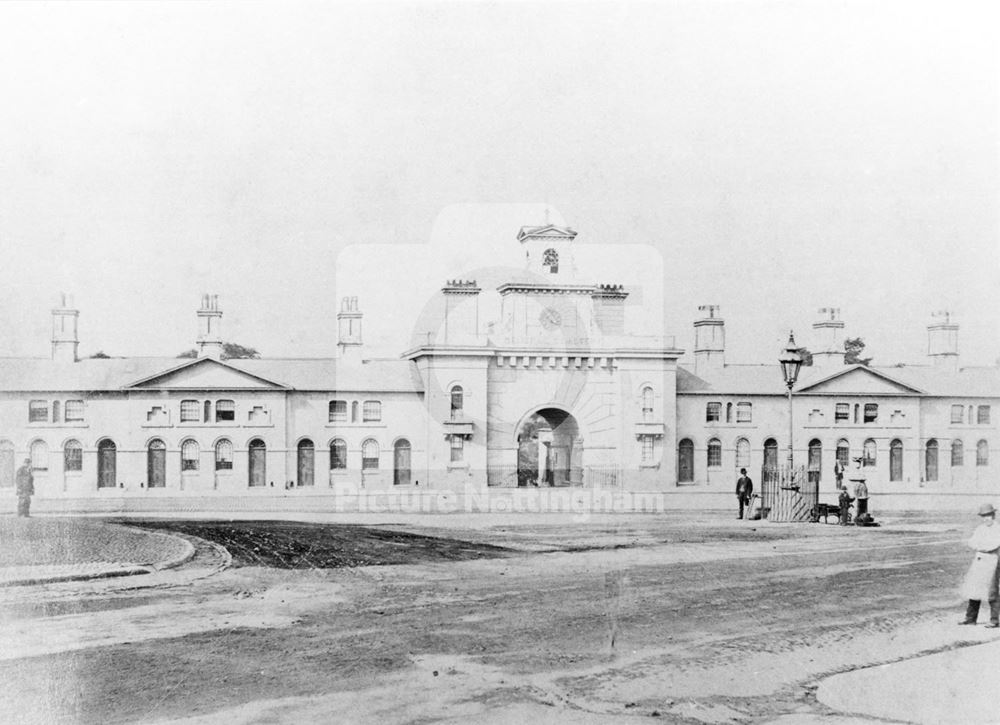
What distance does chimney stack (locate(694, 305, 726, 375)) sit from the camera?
4594cm

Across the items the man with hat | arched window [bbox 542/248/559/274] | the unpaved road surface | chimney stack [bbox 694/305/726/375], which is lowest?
the unpaved road surface

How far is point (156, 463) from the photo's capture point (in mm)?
39062

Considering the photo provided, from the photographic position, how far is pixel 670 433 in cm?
4216

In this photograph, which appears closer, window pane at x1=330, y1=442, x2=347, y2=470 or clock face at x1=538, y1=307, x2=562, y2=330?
window pane at x1=330, y1=442, x2=347, y2=470

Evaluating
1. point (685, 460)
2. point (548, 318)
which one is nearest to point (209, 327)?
point (548, 318)

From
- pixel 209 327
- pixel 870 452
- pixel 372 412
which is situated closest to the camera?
pixel 372 412

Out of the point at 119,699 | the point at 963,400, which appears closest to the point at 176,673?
the point at 119,699

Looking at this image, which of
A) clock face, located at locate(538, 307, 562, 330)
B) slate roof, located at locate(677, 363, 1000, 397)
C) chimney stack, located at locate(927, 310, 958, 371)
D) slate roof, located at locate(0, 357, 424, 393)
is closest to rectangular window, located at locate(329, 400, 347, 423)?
slate roof, located at locate(0, 357, 424, 393)

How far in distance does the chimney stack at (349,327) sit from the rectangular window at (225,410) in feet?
22.0

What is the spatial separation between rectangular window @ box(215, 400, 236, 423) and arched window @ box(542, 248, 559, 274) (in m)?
14.5

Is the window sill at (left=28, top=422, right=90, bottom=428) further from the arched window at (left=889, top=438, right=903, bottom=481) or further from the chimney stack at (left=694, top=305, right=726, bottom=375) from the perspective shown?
the arched window at (left=889, top=438, right=903, bottom=481)

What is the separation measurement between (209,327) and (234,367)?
267 cm

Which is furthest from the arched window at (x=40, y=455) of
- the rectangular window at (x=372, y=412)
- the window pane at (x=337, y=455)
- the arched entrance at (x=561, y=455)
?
the arched entrance at (x=561, y=455)

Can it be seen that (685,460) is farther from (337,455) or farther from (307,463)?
(307,463)
